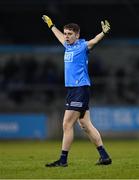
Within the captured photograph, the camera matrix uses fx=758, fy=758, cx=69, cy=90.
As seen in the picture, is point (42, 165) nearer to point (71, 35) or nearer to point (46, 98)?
point (71, 35)

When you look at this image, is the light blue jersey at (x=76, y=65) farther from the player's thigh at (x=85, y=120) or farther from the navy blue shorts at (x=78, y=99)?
the player's thigh at (x=85, y=120)

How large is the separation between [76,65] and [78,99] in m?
0.64

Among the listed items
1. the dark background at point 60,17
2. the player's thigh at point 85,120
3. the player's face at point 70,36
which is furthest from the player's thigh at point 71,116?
the dark background at point 60,17

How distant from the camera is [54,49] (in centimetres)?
3653

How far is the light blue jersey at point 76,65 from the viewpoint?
46.2 feet

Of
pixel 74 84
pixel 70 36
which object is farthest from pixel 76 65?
pixel 70 36

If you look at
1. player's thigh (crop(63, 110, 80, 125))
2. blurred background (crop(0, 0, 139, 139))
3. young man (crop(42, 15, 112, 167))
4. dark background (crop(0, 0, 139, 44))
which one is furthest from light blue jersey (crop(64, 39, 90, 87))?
dark background (crop(0, 0, 139, 44))

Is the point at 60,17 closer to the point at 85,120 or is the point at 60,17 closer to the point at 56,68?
the point at 56,68

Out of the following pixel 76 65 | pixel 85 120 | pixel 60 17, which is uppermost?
pixel 60 17

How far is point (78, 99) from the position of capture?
46.1 feet

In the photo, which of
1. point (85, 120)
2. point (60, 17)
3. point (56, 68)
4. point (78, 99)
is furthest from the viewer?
point (60, 17)

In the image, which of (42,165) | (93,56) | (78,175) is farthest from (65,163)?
(93,56)

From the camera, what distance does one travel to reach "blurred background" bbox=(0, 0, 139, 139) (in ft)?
104

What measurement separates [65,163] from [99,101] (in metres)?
19.7
